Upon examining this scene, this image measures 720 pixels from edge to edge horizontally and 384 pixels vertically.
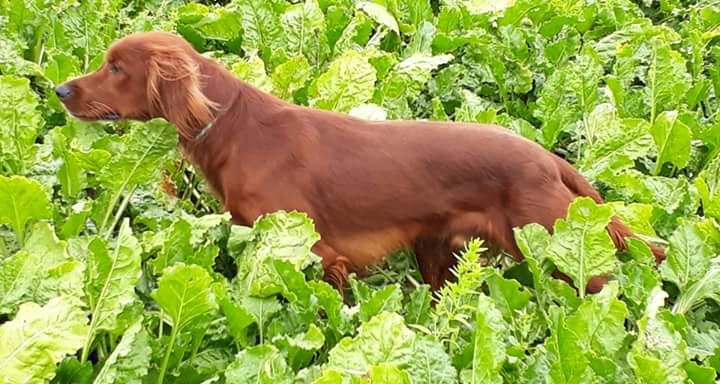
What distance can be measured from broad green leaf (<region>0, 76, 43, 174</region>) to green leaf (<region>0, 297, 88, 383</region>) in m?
1.13

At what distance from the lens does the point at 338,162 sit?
3262 millimetres

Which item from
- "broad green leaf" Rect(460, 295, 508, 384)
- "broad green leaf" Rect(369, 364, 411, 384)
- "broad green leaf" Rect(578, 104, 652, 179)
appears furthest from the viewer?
"broad green leaf" Rect(578, 104, 652, 179)

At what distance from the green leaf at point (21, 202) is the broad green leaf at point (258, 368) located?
0.83 metres

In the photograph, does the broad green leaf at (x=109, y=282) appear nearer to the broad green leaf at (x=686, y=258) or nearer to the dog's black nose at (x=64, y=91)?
the dog's black nose at (x=64, y=91)

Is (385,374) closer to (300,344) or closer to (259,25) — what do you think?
(300,344)

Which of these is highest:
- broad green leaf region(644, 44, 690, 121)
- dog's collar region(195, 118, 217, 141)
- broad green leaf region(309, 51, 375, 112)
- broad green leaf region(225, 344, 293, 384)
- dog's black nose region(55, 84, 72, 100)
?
dog's black nose region(55, 84, 72, 100)

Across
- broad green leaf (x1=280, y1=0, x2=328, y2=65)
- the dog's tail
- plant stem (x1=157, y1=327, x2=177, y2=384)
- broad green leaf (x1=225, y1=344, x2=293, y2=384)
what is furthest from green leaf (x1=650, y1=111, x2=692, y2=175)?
plant stem (x1=157, y1=327, x2=177, y2=384)

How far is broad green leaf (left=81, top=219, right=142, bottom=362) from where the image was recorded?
2627mm

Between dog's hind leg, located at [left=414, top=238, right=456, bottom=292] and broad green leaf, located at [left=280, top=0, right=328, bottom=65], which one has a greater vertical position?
broad green leaf, located at [left=280, top=0, right=328, bottom=65]

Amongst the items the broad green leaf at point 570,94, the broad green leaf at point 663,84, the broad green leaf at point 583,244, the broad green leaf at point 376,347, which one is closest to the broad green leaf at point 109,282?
the broad green leaf at point 376,347

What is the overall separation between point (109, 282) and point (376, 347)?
0.68 meters

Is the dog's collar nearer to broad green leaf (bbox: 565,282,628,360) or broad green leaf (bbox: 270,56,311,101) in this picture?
broad green leaf (bbox: 270,56,311,101)

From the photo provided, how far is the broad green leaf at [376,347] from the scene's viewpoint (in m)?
2.55

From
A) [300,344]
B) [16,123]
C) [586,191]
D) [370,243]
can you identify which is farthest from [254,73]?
[300,344]
